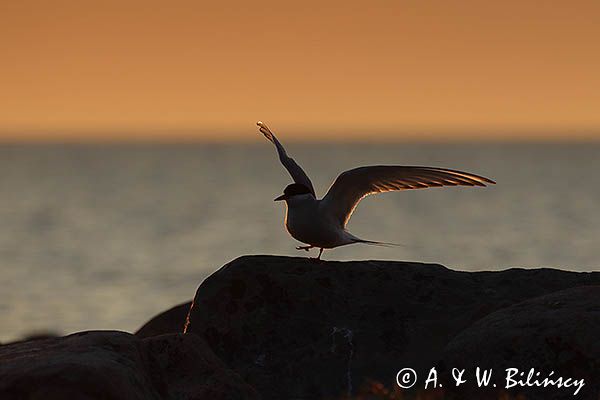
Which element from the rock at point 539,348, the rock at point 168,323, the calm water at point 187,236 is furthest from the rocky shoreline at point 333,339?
the calm water at point 187,236

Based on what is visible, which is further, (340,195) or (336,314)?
(340,195)

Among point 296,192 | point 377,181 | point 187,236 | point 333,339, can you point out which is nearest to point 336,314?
point 333,339

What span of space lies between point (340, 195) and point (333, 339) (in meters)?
2.06

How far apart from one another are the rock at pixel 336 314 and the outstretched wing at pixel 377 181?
88 centimetres

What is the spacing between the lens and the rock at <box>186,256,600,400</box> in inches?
485

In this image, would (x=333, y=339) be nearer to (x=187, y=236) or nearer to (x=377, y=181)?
(x=377, y=181)

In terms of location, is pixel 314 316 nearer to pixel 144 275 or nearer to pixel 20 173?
pixel 144 275

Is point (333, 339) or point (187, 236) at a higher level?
point (187, 236)

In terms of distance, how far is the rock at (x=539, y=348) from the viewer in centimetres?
1062

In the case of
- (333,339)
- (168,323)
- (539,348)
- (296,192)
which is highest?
(296,192)

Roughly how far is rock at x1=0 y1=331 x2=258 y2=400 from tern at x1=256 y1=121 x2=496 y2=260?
2758 mm

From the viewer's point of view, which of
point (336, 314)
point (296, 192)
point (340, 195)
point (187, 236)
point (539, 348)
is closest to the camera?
point (539, 348)

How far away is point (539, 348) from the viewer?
1077cm

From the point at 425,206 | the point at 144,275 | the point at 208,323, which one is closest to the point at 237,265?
the point at 208,323
